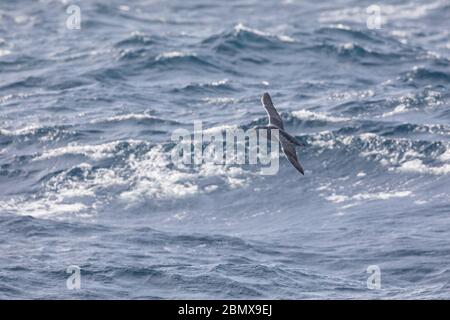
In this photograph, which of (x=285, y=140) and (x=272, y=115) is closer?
(x=285, y=140)

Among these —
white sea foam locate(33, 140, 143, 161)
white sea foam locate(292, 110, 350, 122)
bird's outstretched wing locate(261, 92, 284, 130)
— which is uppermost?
white sea foam locate(292, 110, 350, 122)

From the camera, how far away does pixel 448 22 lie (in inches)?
2995

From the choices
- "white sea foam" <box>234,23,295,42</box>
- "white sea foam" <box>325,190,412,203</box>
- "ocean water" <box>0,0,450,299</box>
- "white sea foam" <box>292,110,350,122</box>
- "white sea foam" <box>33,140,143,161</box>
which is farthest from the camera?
"white sea foam" <box>234,23,295,42</box>

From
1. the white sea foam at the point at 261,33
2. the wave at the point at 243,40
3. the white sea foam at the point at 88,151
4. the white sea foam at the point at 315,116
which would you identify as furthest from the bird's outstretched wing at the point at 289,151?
the white sea foam at the point at 261,33

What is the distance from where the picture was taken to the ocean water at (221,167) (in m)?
37.5

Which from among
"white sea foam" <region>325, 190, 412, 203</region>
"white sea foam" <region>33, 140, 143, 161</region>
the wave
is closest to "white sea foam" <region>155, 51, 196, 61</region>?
the wave

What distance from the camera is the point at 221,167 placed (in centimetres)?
4738

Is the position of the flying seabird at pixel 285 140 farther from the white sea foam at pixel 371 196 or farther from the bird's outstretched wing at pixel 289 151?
the white sea foam at pixel 371 196

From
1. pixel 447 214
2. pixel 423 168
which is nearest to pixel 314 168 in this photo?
pixel 423 168

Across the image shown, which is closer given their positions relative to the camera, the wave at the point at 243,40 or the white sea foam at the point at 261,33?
the wave at the point at 243,40

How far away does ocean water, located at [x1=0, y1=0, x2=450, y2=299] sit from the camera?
123 feet

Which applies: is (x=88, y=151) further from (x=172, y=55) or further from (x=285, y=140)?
(x=285, y=140)

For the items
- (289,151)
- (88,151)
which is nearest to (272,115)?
(289,151)

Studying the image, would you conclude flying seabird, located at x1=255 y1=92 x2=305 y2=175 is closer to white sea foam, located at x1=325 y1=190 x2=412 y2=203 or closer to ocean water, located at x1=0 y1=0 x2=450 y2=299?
ocean water, located at x1=0 y1=0 x2=450 y2=299
